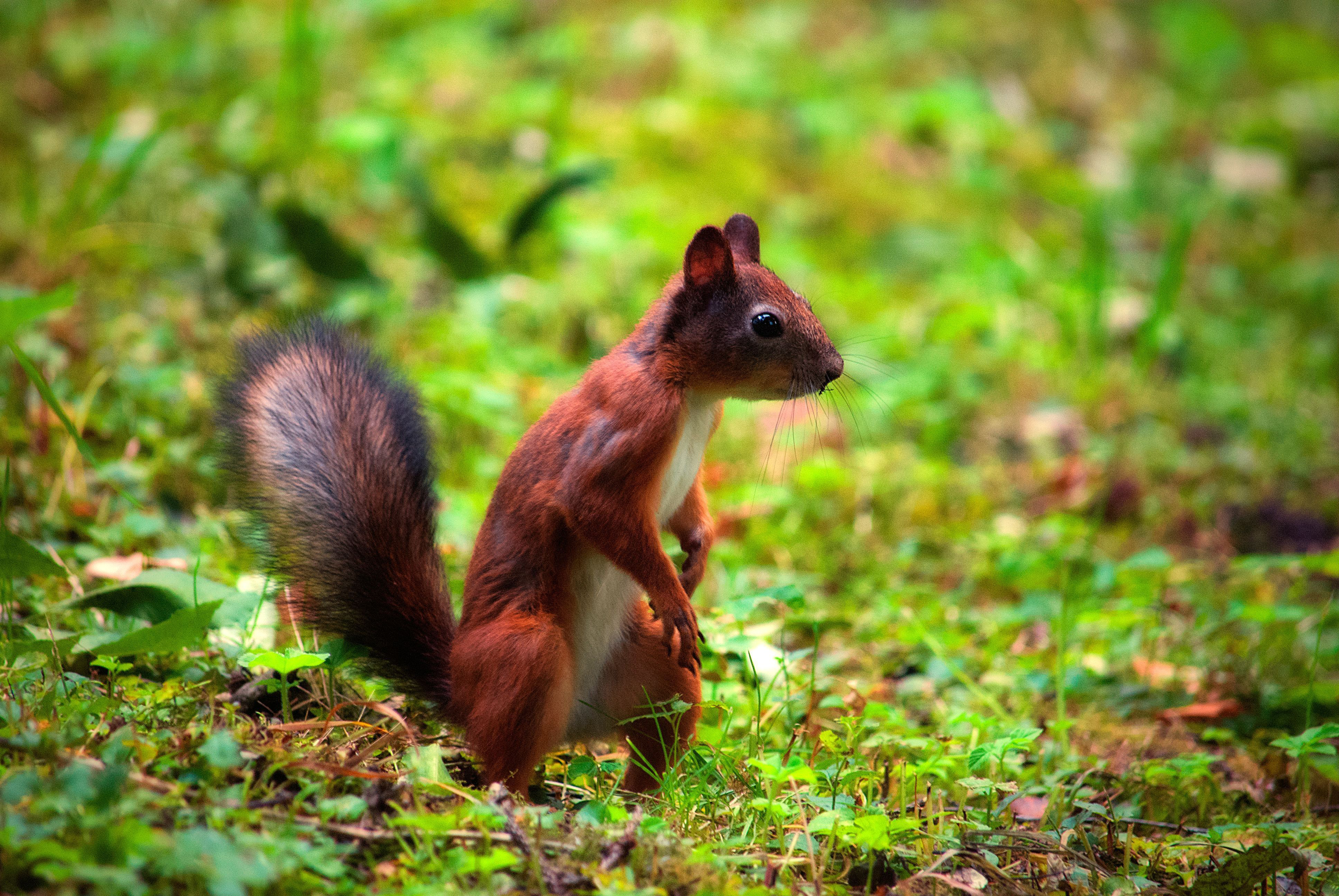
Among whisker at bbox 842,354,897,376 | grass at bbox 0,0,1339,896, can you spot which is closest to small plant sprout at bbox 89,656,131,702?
grass at bbox 0,0,1339,896

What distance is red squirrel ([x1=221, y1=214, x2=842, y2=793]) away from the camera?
1868 mm

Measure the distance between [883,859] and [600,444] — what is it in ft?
2.64

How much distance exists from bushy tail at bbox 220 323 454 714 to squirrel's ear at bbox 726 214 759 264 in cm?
72

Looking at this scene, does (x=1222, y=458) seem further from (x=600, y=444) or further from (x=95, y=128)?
(x=95, y=128)

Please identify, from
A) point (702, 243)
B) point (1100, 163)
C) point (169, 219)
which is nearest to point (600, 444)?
point (702, 243)

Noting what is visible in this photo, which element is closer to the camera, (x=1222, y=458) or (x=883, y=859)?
(x=883, y=859)

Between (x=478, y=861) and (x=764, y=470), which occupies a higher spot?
(x=764, y=470)

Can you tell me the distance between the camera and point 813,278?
5.17m

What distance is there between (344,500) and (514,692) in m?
0.50

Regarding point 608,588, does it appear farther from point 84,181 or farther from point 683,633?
point 84,181

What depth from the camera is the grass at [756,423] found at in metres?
1.70

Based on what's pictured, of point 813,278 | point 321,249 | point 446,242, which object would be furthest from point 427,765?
point 813,278

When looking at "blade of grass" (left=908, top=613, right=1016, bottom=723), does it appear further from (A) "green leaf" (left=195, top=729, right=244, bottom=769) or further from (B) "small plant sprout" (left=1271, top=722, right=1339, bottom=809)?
(A) "green leaf" (left=195, top=729, right=244, bottom=769)

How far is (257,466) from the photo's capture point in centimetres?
205
